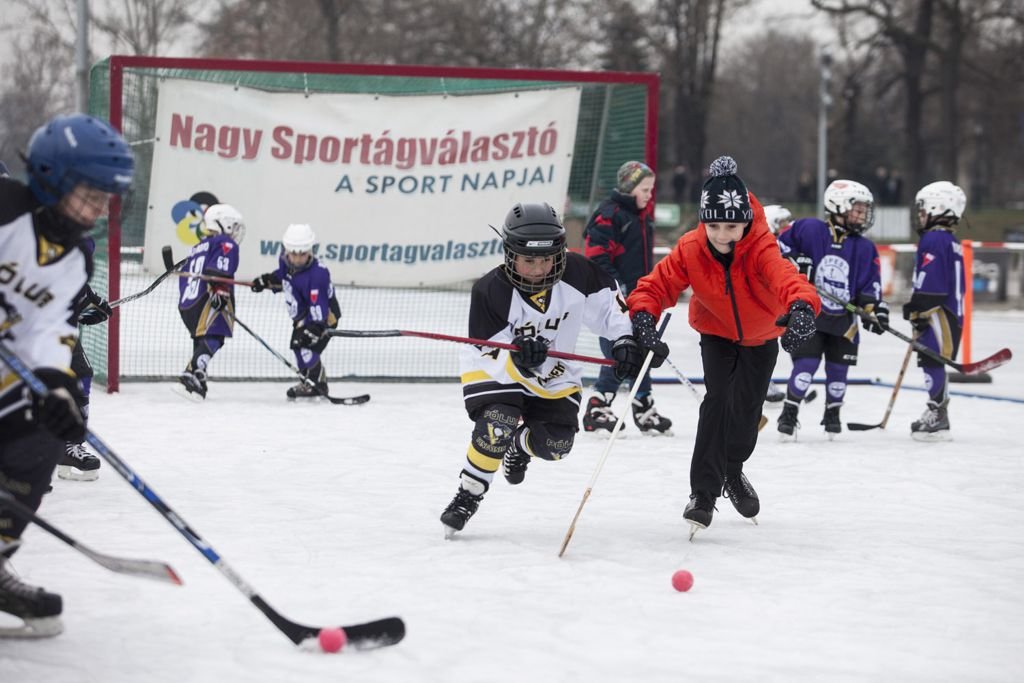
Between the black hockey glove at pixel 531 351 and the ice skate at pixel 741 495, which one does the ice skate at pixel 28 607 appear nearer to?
the black hockey glove at pixel 531 351

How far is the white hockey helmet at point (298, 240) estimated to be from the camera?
8.55 meters

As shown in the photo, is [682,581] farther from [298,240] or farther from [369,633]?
[298,240]

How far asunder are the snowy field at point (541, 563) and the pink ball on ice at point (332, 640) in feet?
0.14

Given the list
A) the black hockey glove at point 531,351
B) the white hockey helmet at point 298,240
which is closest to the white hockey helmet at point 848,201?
the black hockey glove at point 531,351

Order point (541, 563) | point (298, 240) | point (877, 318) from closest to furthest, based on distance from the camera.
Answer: point (541, 563) → point (877, 318) → point (298, 240)

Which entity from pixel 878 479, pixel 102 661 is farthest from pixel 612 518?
pixel 102 661

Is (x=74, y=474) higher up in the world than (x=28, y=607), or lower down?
lower down

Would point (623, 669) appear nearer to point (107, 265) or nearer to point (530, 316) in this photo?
point (530, 316)

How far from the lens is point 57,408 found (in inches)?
121

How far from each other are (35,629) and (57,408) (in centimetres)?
72

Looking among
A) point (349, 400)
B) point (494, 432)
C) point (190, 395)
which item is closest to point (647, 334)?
point (494, 432)

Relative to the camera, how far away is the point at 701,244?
479 centimetres

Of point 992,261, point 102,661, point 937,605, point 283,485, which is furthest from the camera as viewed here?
point 992,261

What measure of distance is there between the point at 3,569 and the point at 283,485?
2.43 m
